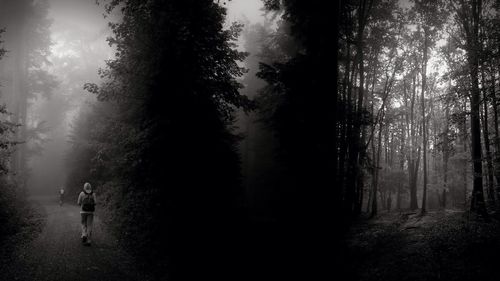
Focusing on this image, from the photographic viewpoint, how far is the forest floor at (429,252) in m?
10.1

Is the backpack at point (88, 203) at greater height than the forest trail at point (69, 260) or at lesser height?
greater

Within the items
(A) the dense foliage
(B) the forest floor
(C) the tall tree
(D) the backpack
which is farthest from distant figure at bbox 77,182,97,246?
(C) the tall tree

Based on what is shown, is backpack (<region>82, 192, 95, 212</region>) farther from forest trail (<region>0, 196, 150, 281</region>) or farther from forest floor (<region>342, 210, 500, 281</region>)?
forest floor (<region>342, 210, 500, 281</region>)

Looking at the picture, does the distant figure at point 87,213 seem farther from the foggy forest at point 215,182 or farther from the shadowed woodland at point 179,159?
the shadowed woodland at point 179,159

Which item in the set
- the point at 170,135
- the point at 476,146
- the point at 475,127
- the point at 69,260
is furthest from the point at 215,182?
the point at 475,127

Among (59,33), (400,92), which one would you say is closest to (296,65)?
(400,92)

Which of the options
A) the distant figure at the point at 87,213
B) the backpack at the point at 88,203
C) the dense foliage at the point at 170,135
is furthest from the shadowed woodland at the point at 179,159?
the backpack at the point at 88,203

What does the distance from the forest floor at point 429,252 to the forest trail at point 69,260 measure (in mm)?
7454

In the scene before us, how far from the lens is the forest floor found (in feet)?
33.0

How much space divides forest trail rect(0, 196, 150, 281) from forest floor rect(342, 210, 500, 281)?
7.45 meters

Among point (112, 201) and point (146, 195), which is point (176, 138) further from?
point (112, 201)

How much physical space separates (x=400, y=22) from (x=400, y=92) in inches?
350

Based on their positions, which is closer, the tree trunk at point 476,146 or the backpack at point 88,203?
the backpack at point 88,203

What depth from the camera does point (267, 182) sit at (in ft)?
84.6
